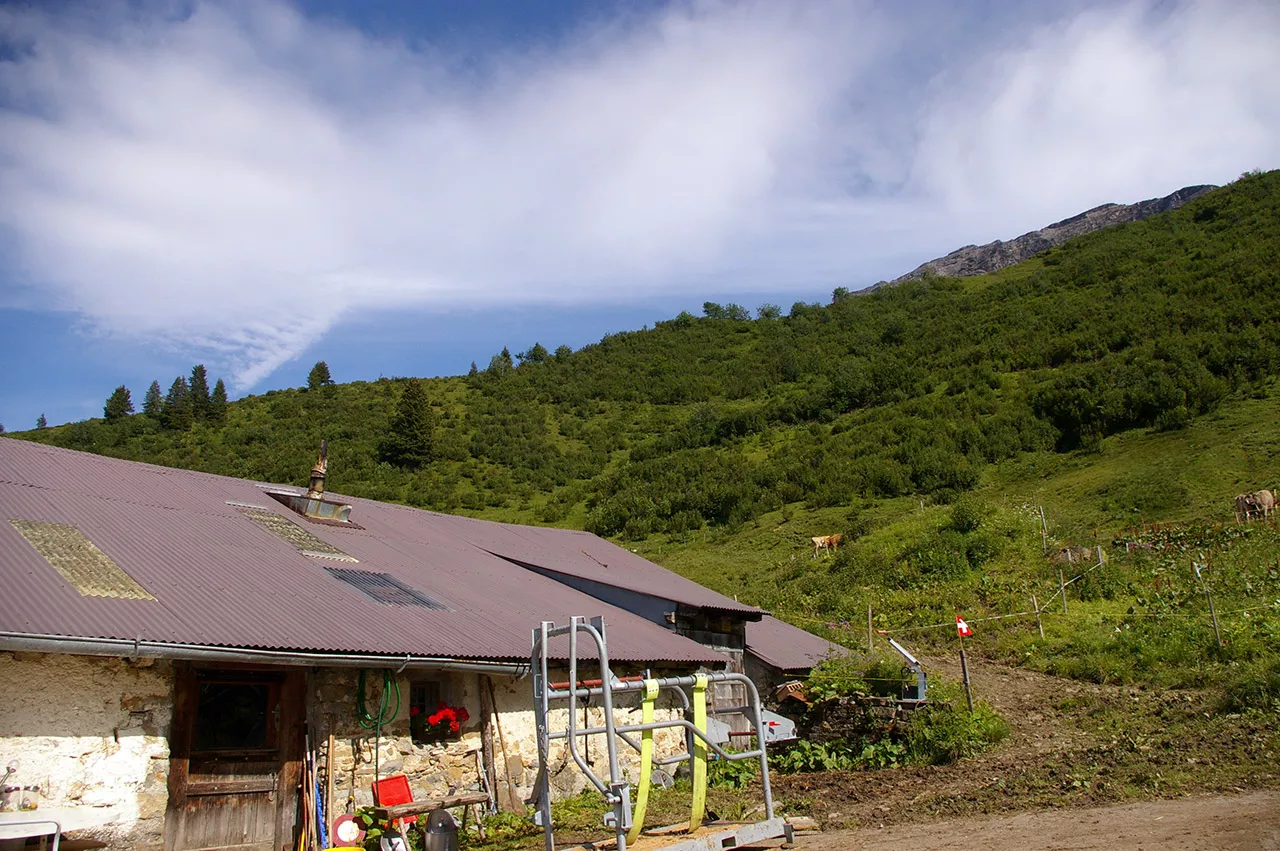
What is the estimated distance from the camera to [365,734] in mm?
9523

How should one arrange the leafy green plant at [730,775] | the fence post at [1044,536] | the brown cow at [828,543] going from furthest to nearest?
the brown cow at [828,543] → the fence post at [1044,536] → the leafy green plant at [730,775]

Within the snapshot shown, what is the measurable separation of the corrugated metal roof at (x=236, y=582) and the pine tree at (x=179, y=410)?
2433 inches

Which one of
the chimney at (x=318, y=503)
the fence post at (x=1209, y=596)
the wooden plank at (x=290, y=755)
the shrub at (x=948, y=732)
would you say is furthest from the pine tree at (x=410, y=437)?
the wooden plank at (x=290, y=755)

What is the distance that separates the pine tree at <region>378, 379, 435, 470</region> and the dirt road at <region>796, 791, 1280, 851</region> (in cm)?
5827

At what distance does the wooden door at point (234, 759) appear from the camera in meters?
8.35

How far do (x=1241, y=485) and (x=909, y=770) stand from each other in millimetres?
25220

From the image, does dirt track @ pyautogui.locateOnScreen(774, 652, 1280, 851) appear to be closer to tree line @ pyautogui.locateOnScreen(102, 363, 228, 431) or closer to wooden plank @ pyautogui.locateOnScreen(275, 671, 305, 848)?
wooden plank @ pyautogui.locateOnScreen(275, 671, 305, 848)

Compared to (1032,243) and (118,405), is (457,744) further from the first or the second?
(1032,243)

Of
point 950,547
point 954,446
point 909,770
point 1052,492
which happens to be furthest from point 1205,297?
point 909,770

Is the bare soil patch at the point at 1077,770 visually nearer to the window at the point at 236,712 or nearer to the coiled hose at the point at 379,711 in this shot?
the coiled hose at the point at 379,711

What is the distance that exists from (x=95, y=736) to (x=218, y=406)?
2862 inches

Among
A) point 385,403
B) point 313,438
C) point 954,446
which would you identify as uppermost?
point 385,403

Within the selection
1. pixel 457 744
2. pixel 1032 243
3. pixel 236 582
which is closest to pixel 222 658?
pixel 236 582

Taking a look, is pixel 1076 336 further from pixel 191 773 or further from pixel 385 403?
pixel 191 773
